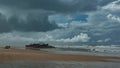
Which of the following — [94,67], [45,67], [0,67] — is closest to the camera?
[0,67]

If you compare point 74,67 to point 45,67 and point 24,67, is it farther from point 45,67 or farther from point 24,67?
point 24,67

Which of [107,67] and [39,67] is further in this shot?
[107,67]

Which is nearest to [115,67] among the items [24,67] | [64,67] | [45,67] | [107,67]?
[107,67]

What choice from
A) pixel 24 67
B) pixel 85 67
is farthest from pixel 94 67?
pixel 24 67

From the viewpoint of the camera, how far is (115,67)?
106 feet

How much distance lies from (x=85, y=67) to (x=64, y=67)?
8.90 feet

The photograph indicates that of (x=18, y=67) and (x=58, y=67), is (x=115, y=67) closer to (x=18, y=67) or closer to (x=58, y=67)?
(x=58, y=67)

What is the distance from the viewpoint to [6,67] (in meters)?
27.6

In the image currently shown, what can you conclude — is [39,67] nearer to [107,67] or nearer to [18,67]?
[18,67]

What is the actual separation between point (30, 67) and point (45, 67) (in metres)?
1.78

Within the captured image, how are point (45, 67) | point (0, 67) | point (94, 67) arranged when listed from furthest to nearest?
1. point (94, 67)
2. point (45, 67)
3. point (0, 67)

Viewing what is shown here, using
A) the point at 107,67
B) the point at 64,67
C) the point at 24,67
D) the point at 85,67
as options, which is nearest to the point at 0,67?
the point at 24,67

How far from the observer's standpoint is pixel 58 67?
97.2 feet

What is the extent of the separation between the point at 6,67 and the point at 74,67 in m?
7.63
